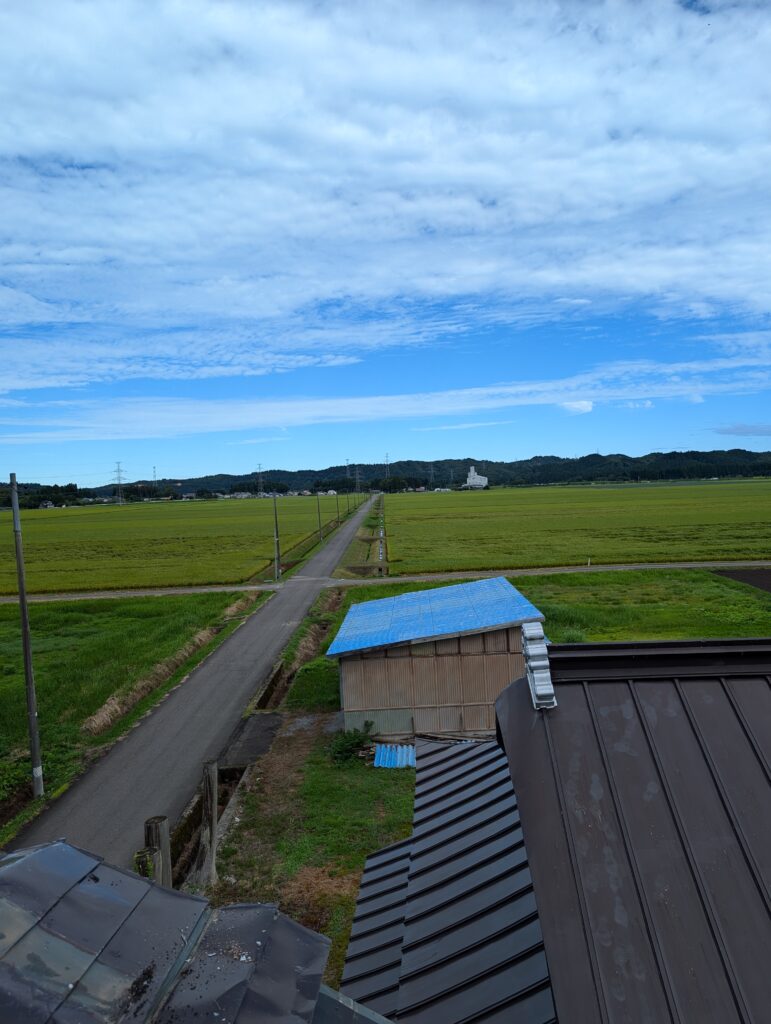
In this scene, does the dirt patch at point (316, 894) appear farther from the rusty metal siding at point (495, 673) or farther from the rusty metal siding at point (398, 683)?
the rusty metal siding at point (495, 673)

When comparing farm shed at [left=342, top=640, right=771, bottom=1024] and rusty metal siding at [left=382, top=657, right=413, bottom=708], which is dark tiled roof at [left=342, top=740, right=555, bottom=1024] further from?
rusty metal siding at [left=382, top=657, right=413, bottom=708]

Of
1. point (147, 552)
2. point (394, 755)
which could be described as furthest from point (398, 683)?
point (147, 552)

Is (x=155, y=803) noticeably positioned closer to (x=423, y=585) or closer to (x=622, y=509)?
(x=423, y=585)

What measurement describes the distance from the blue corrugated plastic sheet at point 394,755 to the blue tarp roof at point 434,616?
2814 mm

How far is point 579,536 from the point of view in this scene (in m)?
72.9

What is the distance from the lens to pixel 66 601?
44156 mm

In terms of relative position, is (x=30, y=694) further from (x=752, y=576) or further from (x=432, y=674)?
(x=752, y=576)

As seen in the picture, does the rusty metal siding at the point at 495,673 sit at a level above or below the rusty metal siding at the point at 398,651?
below

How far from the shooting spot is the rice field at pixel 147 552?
172 ft

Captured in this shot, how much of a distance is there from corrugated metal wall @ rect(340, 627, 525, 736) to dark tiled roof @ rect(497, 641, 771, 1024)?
1339cm

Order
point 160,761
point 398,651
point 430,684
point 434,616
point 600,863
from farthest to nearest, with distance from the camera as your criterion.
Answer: point 434,616
point 430,684
point 398,651
point 160,761
point 600,863

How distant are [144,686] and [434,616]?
11.8 m

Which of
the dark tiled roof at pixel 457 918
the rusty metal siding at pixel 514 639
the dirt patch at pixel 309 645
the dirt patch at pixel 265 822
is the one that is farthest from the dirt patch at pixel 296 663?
the dark tiled roof at pixel 457 918

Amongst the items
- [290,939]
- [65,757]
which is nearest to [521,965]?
[290,939]
